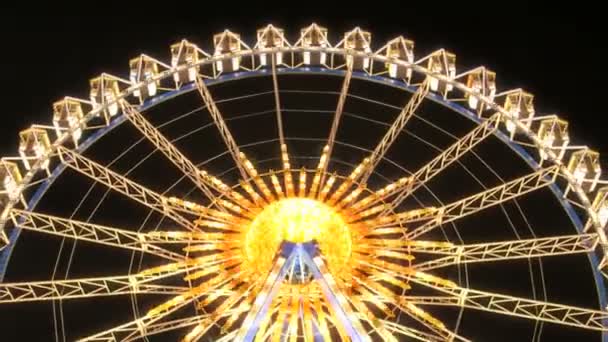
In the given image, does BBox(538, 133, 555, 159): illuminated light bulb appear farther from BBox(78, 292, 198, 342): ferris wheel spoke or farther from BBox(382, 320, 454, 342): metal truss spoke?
BBox(78, 292, 198, 342): ferris wheel spoke

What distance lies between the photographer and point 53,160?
17.2 m

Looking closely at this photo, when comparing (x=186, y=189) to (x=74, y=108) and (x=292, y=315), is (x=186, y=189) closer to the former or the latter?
(x=74, y=108)

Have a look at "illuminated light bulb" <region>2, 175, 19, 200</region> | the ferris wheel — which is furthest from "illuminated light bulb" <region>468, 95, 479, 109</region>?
"illuminated light bulb" <region>2, 175, 19, 200</region>

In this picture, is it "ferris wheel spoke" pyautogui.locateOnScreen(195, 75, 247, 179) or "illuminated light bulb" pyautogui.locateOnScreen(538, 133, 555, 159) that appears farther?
"ferris wheel spoke" pyautogui.locateOnScreen(195, 75, 247, 179)

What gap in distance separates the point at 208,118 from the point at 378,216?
17868 millimetres

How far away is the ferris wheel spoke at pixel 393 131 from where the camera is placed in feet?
57.5

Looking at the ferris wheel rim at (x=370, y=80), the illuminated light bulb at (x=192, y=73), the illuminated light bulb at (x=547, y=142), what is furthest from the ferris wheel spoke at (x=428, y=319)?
the illuminated light bulb at (x=192, y=73)

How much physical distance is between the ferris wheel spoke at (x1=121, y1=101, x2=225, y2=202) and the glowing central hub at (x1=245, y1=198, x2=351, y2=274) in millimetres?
1002

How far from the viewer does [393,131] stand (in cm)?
1803

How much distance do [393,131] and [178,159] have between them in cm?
401

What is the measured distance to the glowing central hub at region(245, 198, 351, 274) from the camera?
16.1 meters

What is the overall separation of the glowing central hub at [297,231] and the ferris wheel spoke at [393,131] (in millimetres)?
1211

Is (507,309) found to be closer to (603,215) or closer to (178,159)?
(603,215)

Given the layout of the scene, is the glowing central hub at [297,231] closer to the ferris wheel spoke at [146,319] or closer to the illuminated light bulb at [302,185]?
the illuminated light bulb at [302,185]
